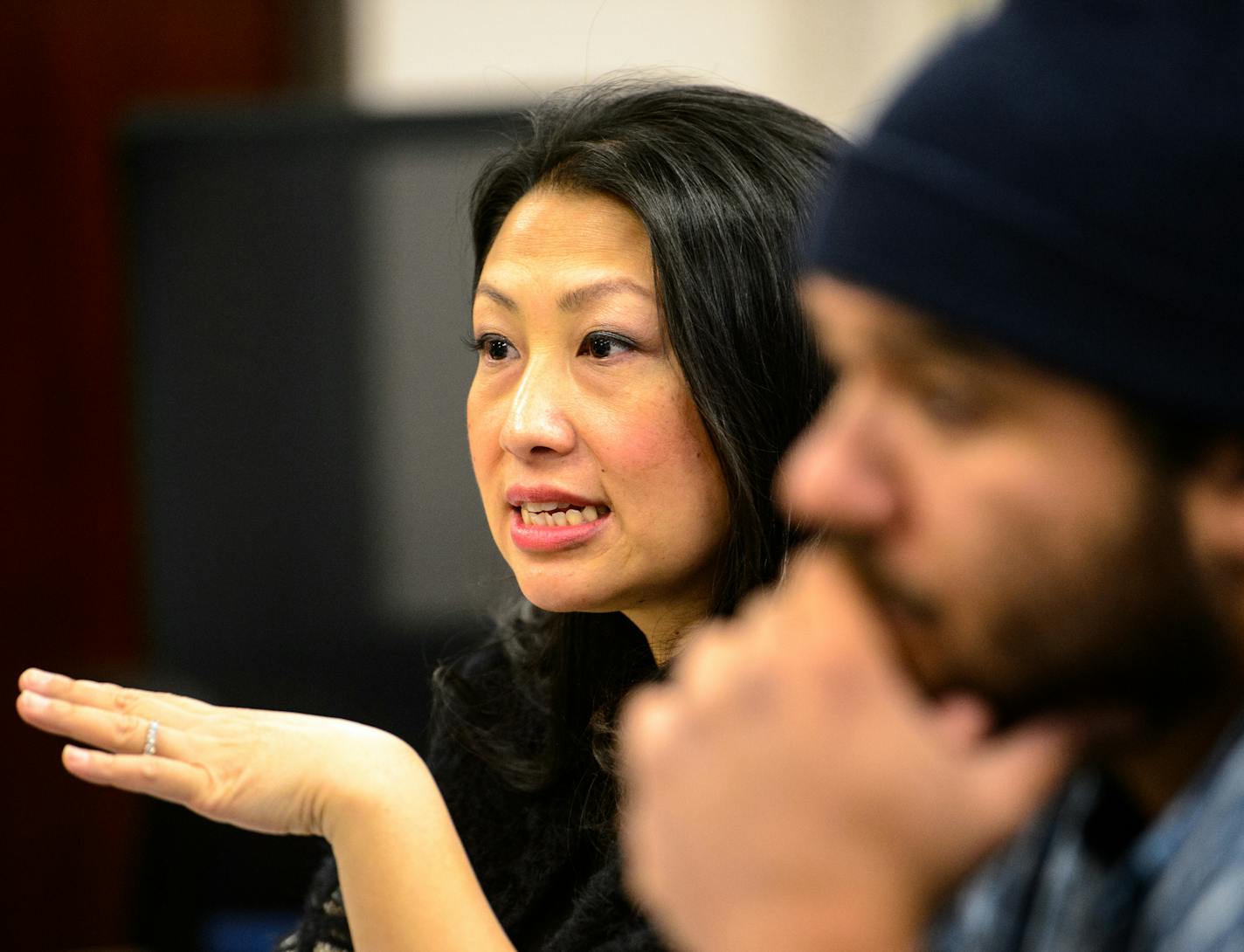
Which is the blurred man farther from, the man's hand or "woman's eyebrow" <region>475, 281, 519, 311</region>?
"woman's eyebrow" <region>475, 281, 519, 311</region>

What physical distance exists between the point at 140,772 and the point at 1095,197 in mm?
836

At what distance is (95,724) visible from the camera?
1167mm

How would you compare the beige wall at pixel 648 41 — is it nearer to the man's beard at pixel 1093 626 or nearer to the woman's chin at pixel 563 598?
the woman's chin at pixel 563 598

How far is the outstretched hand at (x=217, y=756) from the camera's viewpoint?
3.84ft

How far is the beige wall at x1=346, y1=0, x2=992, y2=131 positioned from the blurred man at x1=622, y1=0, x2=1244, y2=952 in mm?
2520

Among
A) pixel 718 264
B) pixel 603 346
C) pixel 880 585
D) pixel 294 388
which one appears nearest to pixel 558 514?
pixel 603 346

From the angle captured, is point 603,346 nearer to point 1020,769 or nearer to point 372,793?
point 372,793

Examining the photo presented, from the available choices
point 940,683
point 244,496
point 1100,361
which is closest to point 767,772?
point 940,683

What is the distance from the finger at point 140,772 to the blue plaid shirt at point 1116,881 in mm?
635

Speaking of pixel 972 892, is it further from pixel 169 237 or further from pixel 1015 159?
pixel 169 237

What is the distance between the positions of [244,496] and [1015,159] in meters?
2.23

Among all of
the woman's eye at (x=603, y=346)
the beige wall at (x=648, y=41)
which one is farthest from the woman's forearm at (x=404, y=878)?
the beige wall at (x=648, y=41)

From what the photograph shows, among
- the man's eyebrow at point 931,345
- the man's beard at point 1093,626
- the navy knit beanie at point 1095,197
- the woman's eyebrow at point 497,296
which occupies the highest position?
the navy knit beanie at point 1095,197

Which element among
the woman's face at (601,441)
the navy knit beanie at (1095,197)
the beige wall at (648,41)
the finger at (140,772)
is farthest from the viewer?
the beige wall at (648,41)
